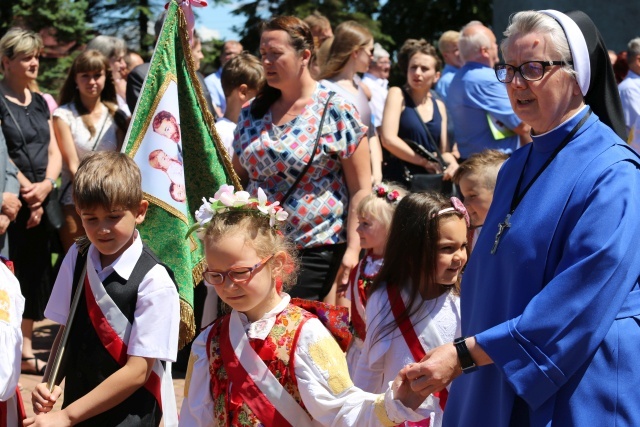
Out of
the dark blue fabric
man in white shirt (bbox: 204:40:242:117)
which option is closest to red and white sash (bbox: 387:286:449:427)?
the dark blue fabric

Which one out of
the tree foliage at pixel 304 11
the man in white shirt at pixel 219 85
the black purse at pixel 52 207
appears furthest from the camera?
the tree foliage at pixel 304 11

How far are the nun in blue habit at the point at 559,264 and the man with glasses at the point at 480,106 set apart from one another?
14.9ft

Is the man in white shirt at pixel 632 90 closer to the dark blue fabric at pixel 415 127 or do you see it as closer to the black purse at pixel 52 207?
the dark blue fabric at pixel 415 127

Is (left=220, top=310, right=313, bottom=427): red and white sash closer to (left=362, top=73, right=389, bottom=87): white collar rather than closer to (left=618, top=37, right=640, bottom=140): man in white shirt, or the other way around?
(left=362, top=73, right=389, bottom=87): white collar

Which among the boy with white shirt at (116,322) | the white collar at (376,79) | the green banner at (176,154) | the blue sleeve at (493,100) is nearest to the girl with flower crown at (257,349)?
the boy with white shirt at (116,322)

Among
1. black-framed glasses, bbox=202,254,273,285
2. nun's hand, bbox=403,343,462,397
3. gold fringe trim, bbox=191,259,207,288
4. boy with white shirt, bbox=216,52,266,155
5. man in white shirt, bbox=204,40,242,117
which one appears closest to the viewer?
nun's hand, bbox=403,343,462,397

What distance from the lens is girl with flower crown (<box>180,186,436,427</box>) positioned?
3.22 meters

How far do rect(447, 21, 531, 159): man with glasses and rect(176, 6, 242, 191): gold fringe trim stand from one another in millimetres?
3203

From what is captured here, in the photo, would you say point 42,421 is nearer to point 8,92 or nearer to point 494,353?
point 494,353

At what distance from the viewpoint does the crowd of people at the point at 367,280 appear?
9.06ft

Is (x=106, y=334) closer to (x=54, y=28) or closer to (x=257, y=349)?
(x=257, y=349)

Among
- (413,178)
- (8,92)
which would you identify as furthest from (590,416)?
(8,92)

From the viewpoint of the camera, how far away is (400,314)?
4.14 meters

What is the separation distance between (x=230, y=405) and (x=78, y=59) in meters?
4.64
